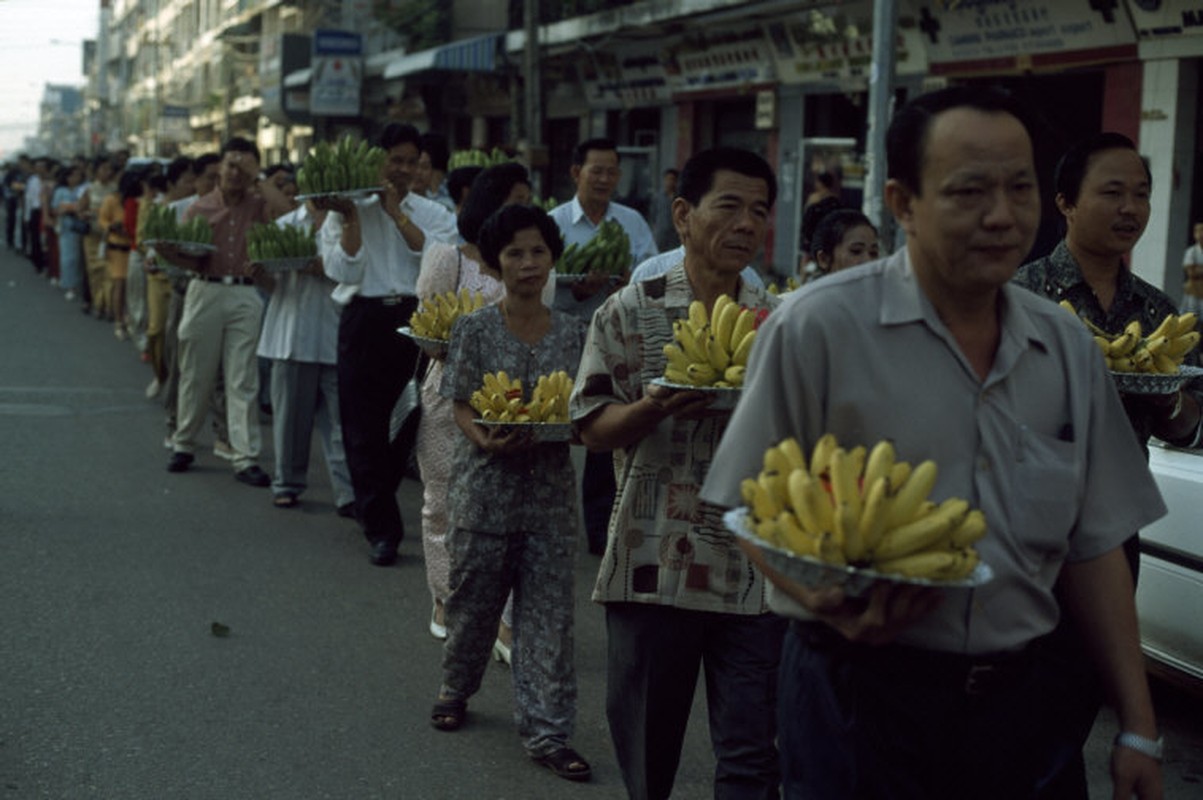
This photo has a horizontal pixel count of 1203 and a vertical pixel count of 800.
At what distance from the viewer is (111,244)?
64.9 feet

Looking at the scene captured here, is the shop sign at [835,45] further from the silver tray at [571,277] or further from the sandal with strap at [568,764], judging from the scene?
the sandal with strap at [568,764]

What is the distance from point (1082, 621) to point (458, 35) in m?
34.5

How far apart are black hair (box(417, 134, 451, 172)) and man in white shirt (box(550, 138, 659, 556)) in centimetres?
150

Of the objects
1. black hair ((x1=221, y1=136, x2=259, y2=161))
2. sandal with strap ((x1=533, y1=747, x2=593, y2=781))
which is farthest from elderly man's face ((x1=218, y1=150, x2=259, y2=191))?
sandal with strap ((x1=533, y1=747, x2=593, y2=781))

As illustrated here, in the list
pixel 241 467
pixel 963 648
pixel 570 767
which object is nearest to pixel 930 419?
pixel 963 648

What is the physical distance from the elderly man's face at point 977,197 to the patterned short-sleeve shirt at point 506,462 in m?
2.94

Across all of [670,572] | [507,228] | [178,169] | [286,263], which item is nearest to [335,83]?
[178,169]

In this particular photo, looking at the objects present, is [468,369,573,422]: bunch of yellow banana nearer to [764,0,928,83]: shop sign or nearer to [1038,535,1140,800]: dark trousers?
[1038,535,1140,800]: dark trousers

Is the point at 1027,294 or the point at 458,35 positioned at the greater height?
the point at 458,35

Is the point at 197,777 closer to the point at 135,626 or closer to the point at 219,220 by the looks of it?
the point at 135,626

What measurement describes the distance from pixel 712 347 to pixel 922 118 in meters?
1.25

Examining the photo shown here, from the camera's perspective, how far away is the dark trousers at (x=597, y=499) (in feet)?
28.1

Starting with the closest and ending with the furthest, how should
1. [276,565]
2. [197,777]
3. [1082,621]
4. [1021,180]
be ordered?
[1021,180] < [1082,621] < [197,777] < [276,565]

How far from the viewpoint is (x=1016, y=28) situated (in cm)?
1639
